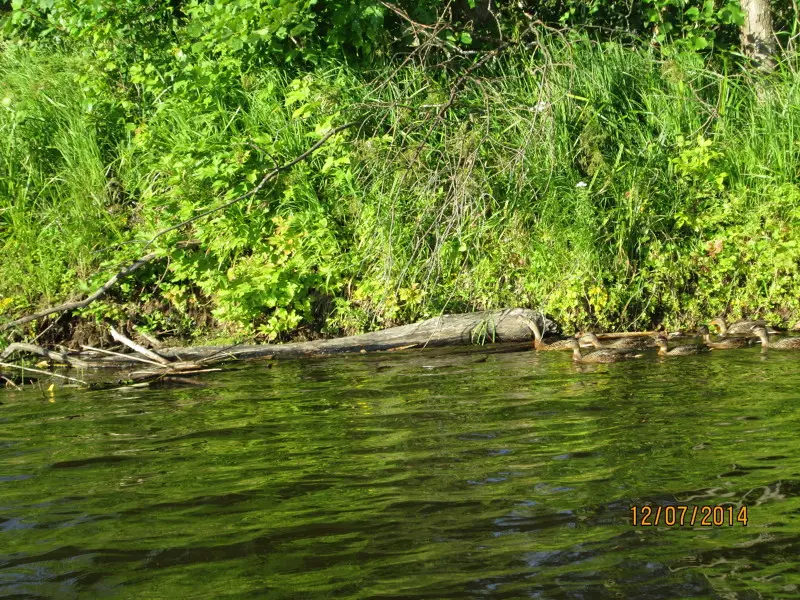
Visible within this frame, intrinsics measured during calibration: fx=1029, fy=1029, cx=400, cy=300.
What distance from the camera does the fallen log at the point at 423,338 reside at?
1009cm

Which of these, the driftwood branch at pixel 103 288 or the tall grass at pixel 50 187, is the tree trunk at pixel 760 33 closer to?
the driftwood branch at pixel 103 288

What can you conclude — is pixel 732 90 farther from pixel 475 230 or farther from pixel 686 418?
pixel 686 418

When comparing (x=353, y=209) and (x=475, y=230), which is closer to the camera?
(x=475, y=230)

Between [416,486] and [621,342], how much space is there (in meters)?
4.45

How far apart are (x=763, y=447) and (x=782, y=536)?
53.1 inches

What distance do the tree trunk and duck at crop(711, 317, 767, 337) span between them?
12.0ft

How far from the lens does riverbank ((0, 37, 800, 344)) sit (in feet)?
32.9

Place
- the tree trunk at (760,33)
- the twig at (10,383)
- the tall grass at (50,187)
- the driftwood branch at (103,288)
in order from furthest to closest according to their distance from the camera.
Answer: the tree trunk at (760,33) < the tall grass at (50,187) < the driftwood branch at (103,288) < the twig at (10,383)

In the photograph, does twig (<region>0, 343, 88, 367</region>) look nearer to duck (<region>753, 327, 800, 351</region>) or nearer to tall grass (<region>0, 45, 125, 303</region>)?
tall grass (<region>0, 45, 125, 303</region>)

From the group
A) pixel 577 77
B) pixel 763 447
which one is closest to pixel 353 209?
pixel 577 77

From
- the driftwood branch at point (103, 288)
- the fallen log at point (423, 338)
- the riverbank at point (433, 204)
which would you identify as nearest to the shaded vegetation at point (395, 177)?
the riverbank at point (433, 204)

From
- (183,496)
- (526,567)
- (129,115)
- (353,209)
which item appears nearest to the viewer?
(526,567)

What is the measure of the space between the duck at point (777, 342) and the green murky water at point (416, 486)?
1.40ft

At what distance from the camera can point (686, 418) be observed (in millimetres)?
6383
